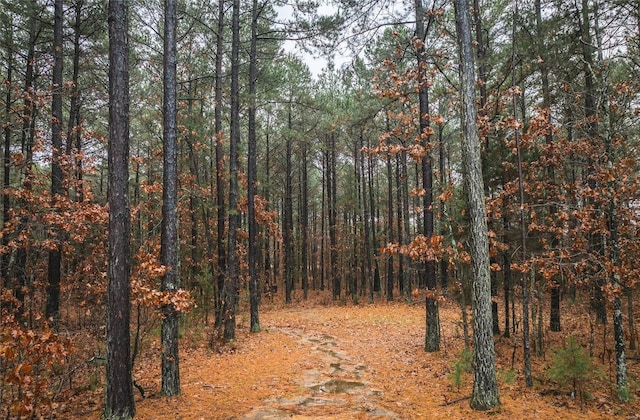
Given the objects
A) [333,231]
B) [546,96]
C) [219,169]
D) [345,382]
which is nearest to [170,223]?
[345,382]

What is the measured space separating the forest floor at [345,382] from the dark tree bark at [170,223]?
1.92ft

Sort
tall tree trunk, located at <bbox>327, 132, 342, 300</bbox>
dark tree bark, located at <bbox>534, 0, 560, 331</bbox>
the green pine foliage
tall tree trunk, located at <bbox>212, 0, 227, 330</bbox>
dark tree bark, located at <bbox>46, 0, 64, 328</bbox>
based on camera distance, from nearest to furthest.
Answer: the green pine foliage, dark tree bark, located at <bbox>534, 0, 560, 331</bbox>, dark tree bark, located at <bbox>46, 0, 64, 328</bbox>, tall tree trunk, located at <bbox>212, 0, 227, 330</bbox>, tall tree trunk, located at <bbox>327, 132, 342, 300</bbox>

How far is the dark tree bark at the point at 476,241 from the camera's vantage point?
6164mm

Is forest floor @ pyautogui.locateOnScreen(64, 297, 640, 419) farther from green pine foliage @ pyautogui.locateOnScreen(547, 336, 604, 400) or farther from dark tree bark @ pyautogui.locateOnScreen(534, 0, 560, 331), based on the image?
dark tree bark @ pyautogui.locateOnScreen(534, 0, 560, 331)

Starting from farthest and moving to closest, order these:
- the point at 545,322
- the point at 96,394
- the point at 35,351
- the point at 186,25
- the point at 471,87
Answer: the point at 186,25 → the point at 545,322 → the point at 96,394 → the point at 471,87 → the point at 35,351

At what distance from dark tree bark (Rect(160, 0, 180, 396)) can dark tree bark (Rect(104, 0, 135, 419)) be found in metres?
1.11

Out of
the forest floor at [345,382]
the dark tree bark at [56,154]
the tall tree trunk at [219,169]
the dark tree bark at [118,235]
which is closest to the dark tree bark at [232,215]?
the tall tree trunk at [219,169]

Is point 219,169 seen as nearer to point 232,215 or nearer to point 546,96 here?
point 232,215

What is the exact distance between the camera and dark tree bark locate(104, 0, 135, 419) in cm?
571

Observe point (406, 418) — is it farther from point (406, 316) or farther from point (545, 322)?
point (406, 316)

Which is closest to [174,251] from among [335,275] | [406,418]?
[406,418]

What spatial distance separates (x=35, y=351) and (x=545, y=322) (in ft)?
50.8

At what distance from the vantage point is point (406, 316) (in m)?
17.7

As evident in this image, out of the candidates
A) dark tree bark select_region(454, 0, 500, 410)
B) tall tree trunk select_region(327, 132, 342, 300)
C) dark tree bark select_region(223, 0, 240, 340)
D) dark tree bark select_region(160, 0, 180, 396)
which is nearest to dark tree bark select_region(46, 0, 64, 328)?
dark tree bark select_region(223, 0, 240, 340)
